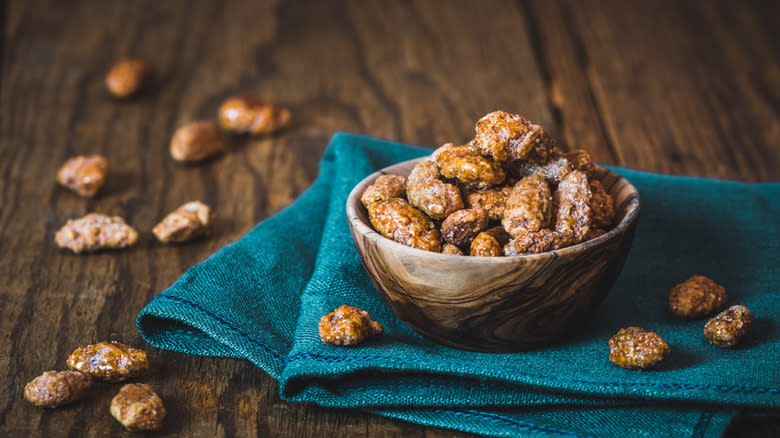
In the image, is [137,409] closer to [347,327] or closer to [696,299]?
[347,327]

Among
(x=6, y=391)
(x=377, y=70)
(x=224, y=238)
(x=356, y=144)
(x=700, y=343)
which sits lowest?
(x=700, y=343)

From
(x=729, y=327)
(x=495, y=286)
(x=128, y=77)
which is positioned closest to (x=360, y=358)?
(x=495, y=286)

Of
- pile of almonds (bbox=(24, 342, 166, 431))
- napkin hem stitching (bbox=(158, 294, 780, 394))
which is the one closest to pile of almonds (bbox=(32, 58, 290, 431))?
pile of almonds (bbox=(24, 342, 166, 431))

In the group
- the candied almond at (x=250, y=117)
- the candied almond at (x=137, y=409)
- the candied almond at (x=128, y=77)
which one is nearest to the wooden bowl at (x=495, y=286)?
the candied almond at (x=137, y=409)

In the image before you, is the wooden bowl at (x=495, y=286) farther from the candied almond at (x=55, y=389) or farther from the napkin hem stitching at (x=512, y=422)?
the candied almond at (x=55, y=389)

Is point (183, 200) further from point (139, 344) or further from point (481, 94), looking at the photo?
point (481, 94)

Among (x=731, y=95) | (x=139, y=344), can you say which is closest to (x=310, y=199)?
(x=139, y=344)

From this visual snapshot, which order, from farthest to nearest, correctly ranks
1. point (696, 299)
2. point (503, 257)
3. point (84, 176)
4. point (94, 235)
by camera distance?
point (84, 176) < point (94, 235) < point (696, 299) < point (503, 257)
